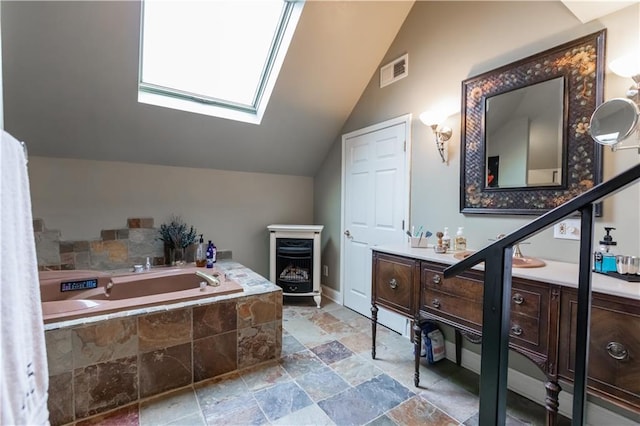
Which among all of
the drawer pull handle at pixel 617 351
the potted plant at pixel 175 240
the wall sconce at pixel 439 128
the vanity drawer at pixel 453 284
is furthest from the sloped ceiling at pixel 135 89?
the drawer pull handle at pixel 617 351

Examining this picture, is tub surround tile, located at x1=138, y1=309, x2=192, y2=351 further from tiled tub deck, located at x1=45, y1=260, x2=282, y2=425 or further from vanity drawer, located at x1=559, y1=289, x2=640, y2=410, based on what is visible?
vanity drawer, located at x1=559, y1=289, x2=640, y2=410

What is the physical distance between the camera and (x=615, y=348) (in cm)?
109

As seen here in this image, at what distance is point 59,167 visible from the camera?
2.65 m

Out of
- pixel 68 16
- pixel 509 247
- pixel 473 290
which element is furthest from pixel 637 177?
pixel 68 16

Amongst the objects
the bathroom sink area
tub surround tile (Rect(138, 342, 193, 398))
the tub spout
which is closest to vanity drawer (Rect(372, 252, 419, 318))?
the bathroom sink area

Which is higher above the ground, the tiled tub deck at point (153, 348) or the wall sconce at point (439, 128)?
the wall sconce at point (439, 128)

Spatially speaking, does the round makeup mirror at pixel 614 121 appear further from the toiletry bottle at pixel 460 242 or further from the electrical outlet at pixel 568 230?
the toiletry bottle at pixel 460 242

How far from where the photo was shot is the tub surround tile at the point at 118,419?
1575 mm

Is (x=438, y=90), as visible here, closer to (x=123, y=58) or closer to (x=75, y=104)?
(x=123, y=58)

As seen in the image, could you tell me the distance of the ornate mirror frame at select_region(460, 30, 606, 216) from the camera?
1.55m

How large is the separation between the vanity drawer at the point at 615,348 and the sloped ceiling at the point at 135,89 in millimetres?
2554

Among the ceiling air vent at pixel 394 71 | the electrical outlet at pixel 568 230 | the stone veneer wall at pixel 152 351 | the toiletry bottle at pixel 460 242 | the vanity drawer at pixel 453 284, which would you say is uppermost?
the ceiling air vent at pixel 394 71

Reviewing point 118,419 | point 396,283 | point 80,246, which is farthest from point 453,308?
point 80,246

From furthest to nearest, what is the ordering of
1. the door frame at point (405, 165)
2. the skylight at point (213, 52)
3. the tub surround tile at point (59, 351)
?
1. the door frame at point (405, 165)
2. the skylight at point (213, 52)
3. the tub surround tile at point (59, 351)
